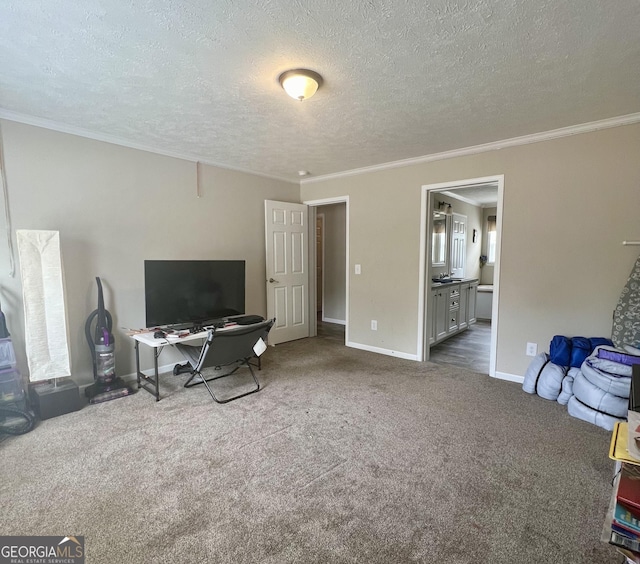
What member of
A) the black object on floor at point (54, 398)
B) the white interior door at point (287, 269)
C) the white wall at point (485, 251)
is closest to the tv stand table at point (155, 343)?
the black object on floor at point (54, 398)

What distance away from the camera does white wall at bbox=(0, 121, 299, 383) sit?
2.87 meters

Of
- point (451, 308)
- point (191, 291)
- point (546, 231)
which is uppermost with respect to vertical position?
point (546, 231)

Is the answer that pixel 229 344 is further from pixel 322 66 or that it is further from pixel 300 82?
pixel 322 66

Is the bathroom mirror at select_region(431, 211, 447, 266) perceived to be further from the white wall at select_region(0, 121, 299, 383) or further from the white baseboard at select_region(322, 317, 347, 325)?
the white wall at select_region(0, 121, 299, 383)

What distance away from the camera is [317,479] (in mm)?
1998

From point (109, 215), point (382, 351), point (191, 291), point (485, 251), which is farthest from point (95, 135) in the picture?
point (485, 251)

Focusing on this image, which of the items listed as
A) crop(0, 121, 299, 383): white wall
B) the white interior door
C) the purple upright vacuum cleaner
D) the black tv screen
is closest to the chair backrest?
the black tv screen

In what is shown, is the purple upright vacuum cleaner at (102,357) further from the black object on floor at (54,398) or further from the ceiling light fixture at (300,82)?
the ceiling light fixture at (300,82)

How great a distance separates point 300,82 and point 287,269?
3.11 metres

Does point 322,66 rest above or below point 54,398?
above

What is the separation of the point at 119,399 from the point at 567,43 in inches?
163

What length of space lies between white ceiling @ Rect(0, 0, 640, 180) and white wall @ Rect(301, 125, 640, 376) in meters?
0.32

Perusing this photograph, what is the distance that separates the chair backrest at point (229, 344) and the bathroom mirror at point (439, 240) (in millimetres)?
3293

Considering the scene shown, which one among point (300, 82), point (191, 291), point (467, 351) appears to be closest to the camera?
point (300, 82)
